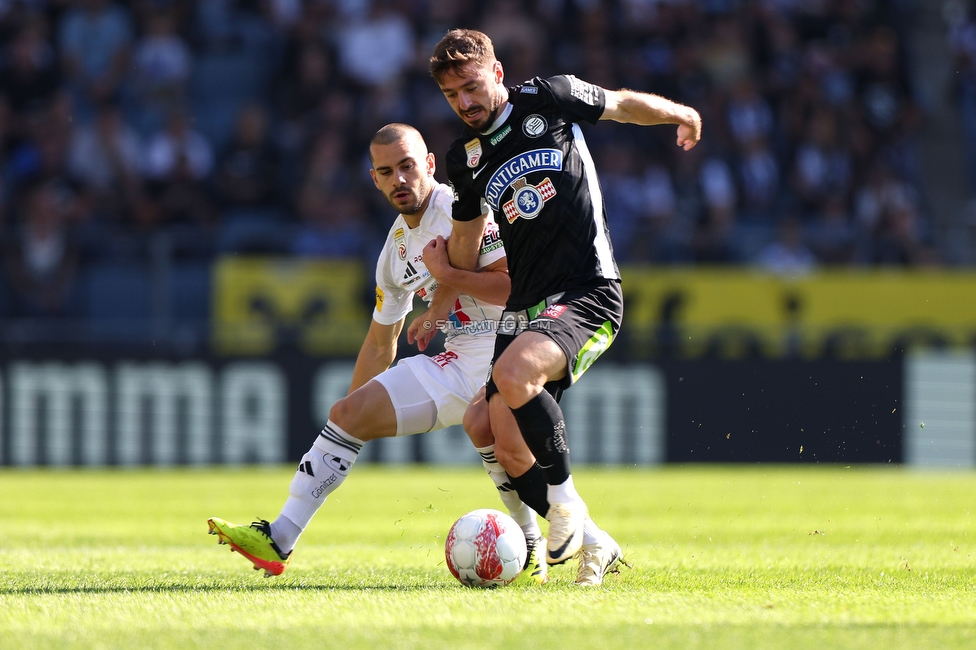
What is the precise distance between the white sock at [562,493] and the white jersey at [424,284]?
107 cm

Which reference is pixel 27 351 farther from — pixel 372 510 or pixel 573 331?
pixel 573 331

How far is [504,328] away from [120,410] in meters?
8.93

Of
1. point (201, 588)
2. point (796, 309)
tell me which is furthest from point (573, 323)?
point (796, 309)

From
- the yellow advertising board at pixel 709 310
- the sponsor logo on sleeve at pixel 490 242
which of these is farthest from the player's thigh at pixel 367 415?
the yellow advertising board at pixel 709 310

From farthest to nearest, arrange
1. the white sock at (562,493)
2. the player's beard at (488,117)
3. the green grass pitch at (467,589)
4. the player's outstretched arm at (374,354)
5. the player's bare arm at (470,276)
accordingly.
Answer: the player's outstretched arm at (374,354)
the player's bare arm at (470,276)
the player's beard at (488,117)
the white sock at (562,493)
the green grass pitch at (467,589)

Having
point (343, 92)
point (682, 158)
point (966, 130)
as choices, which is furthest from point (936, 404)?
point (343, 92)

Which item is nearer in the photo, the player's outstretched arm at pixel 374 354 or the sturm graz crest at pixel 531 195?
the sturm graz crest at pixel 531 195

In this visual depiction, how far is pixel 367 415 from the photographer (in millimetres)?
5742

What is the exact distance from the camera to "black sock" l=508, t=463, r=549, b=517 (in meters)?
5.44

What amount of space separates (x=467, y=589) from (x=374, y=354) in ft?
4.96

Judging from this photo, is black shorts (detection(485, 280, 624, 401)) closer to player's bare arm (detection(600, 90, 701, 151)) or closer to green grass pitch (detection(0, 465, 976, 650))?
player's bare arm (detection(600, 90, 701, 151))

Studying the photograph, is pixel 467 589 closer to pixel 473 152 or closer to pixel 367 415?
pixel 367 415

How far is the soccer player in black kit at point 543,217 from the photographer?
5.16 meters

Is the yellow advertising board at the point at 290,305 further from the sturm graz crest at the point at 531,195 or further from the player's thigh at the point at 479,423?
the sturm graz crest at the point at 531,195
